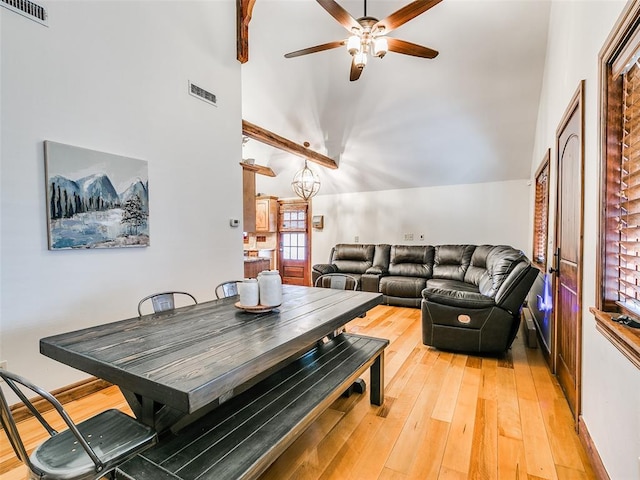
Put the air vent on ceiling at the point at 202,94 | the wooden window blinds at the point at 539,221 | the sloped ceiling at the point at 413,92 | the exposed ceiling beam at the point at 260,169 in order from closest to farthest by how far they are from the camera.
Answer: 1. the air vent on ceiling at the point at 202,94
2. the sloped ceiling at the point at 413,92
3. the wooden window blinds at the point at 539,221
4. the exposed ceiling beam at the point at 260,169

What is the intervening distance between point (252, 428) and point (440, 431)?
1.26 m

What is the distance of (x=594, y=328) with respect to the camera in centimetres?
168

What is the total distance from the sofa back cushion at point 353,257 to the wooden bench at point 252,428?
13.8 feet

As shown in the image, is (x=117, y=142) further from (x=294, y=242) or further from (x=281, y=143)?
(x=294, y=242)

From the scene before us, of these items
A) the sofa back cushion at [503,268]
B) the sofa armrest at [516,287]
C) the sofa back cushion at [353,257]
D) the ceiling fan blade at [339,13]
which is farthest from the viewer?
the sofa back cushion at [353,257]

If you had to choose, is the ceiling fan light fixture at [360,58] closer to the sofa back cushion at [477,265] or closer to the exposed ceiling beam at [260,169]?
the exposed ceiling beam at [260,169]

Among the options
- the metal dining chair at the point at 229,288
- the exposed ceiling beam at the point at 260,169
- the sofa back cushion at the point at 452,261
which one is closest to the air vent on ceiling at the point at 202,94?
the exposed ceiling beam at the point at 260,169

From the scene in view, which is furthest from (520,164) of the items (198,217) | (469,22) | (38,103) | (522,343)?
(38,103)

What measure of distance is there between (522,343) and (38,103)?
484cm

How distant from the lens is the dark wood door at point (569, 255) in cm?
197

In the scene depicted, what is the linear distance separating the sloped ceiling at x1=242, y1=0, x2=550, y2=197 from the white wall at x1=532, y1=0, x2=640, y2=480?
3.36 feet

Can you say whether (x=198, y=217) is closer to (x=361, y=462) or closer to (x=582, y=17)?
(x=361, y=462)

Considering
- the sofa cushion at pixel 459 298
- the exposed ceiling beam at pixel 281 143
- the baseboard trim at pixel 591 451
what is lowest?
Answer: the baseboard trim at pixel 591 451

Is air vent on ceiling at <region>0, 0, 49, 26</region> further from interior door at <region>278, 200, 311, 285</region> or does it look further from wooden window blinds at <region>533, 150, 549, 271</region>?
interior door at <region>278, 200, 311, 285</region>
